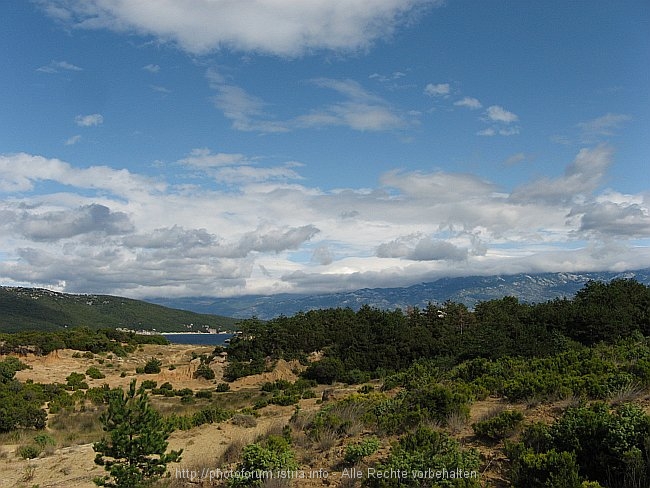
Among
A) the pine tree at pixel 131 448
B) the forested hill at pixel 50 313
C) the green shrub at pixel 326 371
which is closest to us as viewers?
the pine tree at pixel 131 448

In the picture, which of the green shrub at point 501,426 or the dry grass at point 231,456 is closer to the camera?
the green shrub at point 501,426

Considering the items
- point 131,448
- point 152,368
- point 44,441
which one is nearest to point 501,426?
point 131,448

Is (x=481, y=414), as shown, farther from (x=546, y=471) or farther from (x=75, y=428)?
(x=75, y=428)

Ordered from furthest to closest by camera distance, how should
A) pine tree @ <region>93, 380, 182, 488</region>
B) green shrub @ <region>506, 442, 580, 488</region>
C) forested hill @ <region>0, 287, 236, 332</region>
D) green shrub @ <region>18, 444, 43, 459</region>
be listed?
forested hill @ <region>0, 287, 236, 332</region>
green shrub @ <region>18, 444, 43, 459</region>
pine tree @ <region>93, 380, 182, 488</region>
green shrub @ <region>506, 442, 580, 488</region>

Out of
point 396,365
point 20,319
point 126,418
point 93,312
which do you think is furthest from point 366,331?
point 93,312

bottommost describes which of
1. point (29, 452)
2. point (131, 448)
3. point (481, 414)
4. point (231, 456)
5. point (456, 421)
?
point (29, 452)

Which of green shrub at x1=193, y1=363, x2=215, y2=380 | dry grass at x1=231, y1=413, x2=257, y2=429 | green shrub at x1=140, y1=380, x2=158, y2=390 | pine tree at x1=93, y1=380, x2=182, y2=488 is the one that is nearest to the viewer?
pine tree at x1=93, y1=380, x2=182, y2=488

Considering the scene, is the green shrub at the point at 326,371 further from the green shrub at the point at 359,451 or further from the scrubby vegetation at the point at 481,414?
the green shrub at the point at 359,451

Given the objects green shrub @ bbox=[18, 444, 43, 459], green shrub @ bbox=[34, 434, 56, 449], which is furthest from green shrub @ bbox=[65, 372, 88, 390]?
green shrub @ bbox=[18, 444, 43, 459]

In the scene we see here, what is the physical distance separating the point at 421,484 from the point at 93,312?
198451 mm

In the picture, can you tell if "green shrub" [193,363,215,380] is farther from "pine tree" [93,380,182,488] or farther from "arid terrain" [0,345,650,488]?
"pine tree" [93,380,182,488]

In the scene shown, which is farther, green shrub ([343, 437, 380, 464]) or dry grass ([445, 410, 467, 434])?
dry grass ([445, 410, 467, 434])

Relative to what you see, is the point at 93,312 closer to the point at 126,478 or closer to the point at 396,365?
the point at 396,365

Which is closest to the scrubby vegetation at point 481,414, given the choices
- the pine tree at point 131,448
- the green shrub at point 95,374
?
the pine tree at point 131,448
